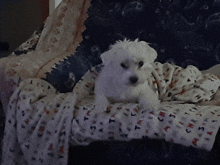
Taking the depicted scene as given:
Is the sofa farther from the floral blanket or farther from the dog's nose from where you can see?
the dog's nose

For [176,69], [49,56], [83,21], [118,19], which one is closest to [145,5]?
[118,19]

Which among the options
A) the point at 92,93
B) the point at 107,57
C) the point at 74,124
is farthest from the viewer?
the point at 92,93

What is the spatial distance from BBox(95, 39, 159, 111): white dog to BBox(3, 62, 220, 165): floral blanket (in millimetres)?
73

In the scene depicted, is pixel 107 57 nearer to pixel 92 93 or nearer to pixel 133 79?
pixel 133 79

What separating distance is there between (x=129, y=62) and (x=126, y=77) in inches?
3.7

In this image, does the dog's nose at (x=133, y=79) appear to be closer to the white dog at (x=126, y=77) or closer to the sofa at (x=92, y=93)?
the white dog at (x=126, y=77)

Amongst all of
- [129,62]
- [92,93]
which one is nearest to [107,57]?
[129,62]

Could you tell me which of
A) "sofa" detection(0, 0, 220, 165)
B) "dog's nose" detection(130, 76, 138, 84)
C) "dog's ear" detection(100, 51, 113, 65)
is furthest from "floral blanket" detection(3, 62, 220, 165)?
"dog's ear" detection(100, 51, 113, 65)

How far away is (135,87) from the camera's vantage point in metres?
1.19

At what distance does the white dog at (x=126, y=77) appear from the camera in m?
1.10

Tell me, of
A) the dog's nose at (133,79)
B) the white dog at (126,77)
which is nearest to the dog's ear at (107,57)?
the white dog at (126,77)

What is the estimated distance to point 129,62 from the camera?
113 cm

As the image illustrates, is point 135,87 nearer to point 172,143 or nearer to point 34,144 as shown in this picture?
point 172,143

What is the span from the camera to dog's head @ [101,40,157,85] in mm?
1099
